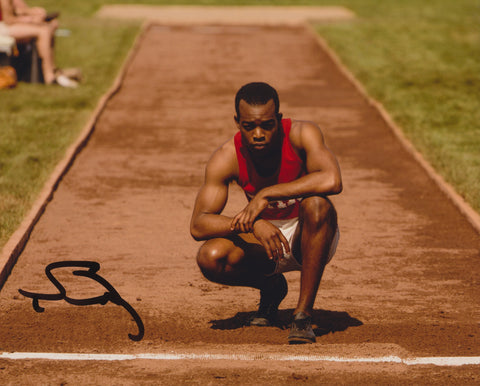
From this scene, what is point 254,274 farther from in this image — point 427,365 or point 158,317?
point 427,365

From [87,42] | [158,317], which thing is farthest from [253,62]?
[158,317]

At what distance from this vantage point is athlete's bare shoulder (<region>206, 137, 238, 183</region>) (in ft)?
20.0

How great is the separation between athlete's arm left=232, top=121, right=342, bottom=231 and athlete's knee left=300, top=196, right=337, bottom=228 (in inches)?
1.9

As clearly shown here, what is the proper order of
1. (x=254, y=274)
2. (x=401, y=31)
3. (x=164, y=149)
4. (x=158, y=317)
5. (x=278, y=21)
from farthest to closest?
(x=278, y=21), (x=401, y=31), (x=164, y=149), (x=158, y=317), (x=254, y=274)

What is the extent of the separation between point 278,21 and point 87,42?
5.87 metres

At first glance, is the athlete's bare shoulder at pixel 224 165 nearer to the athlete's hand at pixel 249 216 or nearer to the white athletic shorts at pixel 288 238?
the athlete's hand at pixel 249 216

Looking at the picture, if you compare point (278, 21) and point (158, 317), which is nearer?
point (158, 317)

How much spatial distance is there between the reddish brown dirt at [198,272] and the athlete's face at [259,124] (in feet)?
4.32

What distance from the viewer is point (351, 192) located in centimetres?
1031

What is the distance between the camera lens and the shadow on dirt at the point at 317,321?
6453 millimetres

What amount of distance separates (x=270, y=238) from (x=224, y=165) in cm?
61

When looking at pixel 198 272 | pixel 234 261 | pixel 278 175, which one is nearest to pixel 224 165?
pixel 278 175

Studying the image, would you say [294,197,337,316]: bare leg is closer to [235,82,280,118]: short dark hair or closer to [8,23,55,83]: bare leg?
[235,82,280,118]: short dark hair
